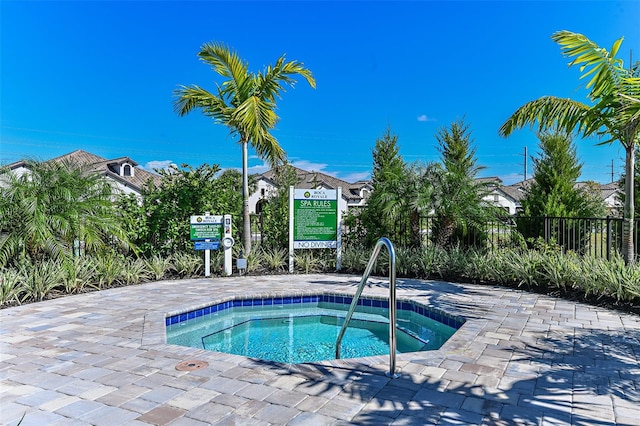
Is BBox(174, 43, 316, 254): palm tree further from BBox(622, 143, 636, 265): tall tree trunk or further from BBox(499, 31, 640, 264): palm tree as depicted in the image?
BBox(622, 143, 636, 265): tall tree trunk

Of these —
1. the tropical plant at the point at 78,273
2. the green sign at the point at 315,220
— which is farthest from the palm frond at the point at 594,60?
the tropical plant at the point at 78,273

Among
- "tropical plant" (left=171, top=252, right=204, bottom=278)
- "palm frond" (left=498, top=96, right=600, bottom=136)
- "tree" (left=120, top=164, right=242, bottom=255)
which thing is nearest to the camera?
"palm frond" (left=498, top=96, right=600, bottom=136)

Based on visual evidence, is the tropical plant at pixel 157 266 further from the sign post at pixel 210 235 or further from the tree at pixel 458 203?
the tree at pixel 458 203

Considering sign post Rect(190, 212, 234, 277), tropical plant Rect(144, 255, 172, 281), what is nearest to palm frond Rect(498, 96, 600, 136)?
sign post Rect(190, 212, 234, 277)

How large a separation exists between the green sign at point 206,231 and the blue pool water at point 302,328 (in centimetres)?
235

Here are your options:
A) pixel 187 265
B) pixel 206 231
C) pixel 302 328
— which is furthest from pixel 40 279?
pixel 302 328

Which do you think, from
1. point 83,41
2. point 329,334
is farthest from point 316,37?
point 329,334

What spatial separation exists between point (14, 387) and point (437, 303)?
504cm

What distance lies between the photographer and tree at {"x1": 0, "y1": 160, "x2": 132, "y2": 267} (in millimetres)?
6297

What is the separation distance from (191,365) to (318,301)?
367cm

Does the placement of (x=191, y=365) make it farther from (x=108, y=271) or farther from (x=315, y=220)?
(x=315, y=220)

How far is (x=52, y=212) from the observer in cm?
661

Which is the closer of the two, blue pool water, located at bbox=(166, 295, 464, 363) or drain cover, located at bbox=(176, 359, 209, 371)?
drain cover, located at bbox=(176, 359, 209, 371)

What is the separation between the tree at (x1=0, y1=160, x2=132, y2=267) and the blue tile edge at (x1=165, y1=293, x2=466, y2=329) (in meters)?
2.60
